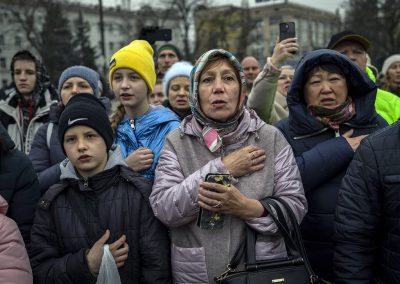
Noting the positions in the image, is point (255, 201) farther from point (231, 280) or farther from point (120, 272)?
point (120, 272)

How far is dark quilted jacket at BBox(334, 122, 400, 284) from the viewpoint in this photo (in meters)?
2.08

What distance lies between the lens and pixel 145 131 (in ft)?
10.0

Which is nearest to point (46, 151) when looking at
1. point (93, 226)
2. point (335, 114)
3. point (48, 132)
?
point (48, 132)

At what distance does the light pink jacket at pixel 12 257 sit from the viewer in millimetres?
2221

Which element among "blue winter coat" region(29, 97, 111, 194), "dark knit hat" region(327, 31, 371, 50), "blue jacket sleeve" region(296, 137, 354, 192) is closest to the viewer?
"blue jacket sleeve" region(296, 137, 354, 192)

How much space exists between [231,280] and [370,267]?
729 millimetres

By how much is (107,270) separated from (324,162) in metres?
1.39

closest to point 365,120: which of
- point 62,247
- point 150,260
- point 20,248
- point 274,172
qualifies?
point 274,172

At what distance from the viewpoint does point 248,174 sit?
7.66ft

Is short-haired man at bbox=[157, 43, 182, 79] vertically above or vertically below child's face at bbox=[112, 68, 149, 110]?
above

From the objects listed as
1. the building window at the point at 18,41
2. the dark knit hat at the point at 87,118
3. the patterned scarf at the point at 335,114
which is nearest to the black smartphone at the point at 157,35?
the dark knit hat at the point at 87,118

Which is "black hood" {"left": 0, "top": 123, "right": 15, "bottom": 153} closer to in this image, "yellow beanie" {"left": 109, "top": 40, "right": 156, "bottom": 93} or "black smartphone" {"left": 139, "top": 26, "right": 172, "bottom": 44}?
"yellow beanie" {"left": 109, "top": 40, "right": 156, "bottom": 93}

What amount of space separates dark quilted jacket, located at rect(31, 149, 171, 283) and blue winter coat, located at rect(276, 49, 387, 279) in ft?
3.00

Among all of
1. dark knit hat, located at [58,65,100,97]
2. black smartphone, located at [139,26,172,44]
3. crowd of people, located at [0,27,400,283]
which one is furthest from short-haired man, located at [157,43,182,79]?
crowd of people, located at [0,27,400,283]
